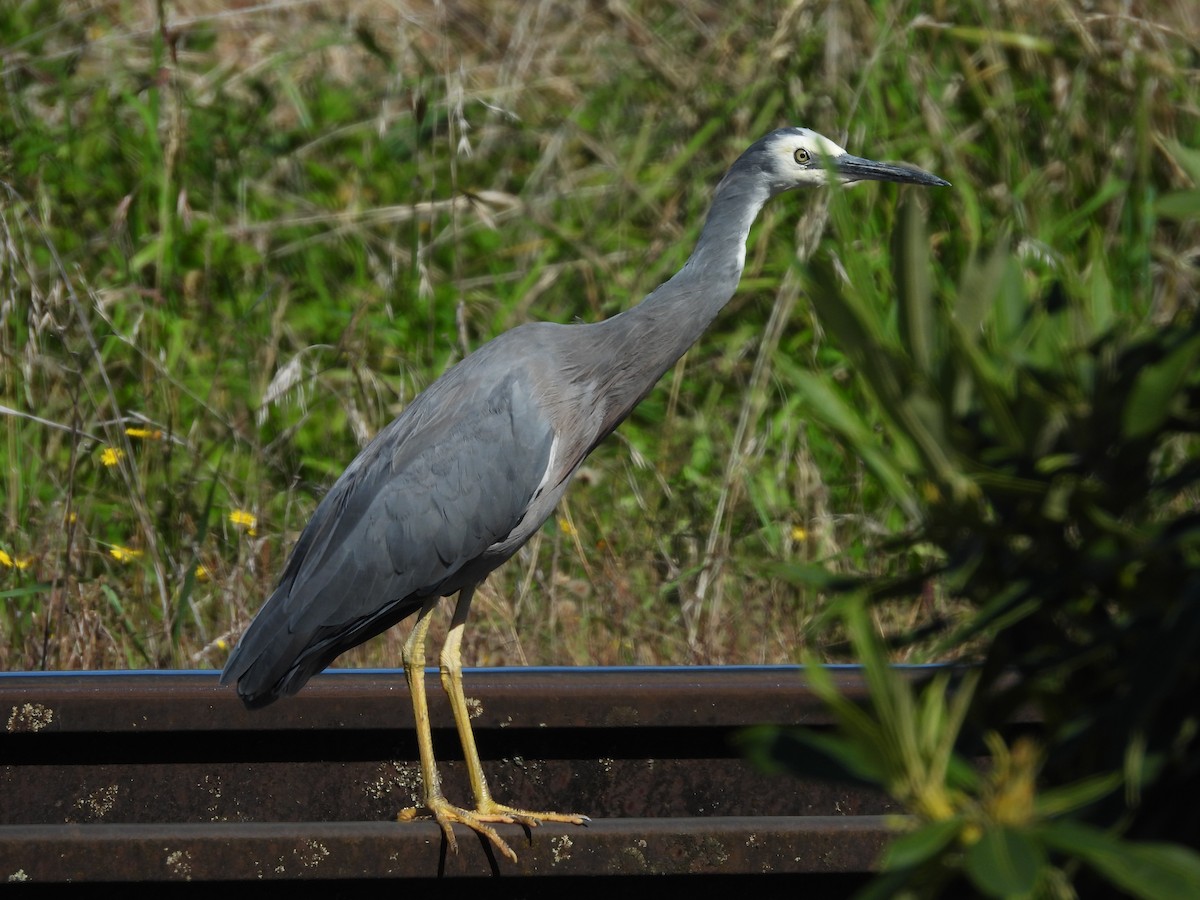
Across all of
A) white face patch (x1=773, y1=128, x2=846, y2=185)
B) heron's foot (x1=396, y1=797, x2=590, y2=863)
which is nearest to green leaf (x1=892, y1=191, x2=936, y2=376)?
heron's foot (x1=396, y1=797, x2=590, y2=863)

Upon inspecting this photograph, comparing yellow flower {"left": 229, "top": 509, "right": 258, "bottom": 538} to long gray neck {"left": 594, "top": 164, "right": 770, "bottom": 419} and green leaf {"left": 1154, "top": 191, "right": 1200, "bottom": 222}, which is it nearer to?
long gray neck {"left": 594, "top": 164, "right": 770, "bottom": 419}

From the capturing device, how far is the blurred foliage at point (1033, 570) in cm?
101

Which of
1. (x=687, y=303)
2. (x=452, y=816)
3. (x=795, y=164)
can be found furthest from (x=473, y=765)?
(x=795, y=164)

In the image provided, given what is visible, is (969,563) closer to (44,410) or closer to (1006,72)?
(44,410)

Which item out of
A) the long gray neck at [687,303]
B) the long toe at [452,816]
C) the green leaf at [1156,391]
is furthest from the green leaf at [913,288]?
the long gray neck at [687,303]

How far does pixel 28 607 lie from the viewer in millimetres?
4191

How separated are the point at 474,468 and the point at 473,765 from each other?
73cm

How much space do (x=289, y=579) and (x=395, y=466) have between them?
14.9 inches

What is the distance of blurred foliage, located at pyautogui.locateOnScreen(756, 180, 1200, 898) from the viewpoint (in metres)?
1.01

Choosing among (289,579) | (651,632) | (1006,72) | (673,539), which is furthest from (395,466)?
(1006,72)

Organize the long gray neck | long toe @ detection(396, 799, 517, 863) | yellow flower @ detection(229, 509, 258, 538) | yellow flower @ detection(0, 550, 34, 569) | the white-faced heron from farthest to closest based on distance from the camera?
yellow flower @ detection(229, 509, 258, 538)
yellow flower @ detection(0, 550, 34, 569)
the long gray neck
the white-faced heron
long toe @ detection(396, 799, 517, 863)

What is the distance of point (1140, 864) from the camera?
37.2 inches

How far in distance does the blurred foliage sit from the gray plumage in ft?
7.70

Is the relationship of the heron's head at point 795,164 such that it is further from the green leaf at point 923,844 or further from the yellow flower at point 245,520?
the green leaf at point 923,844
